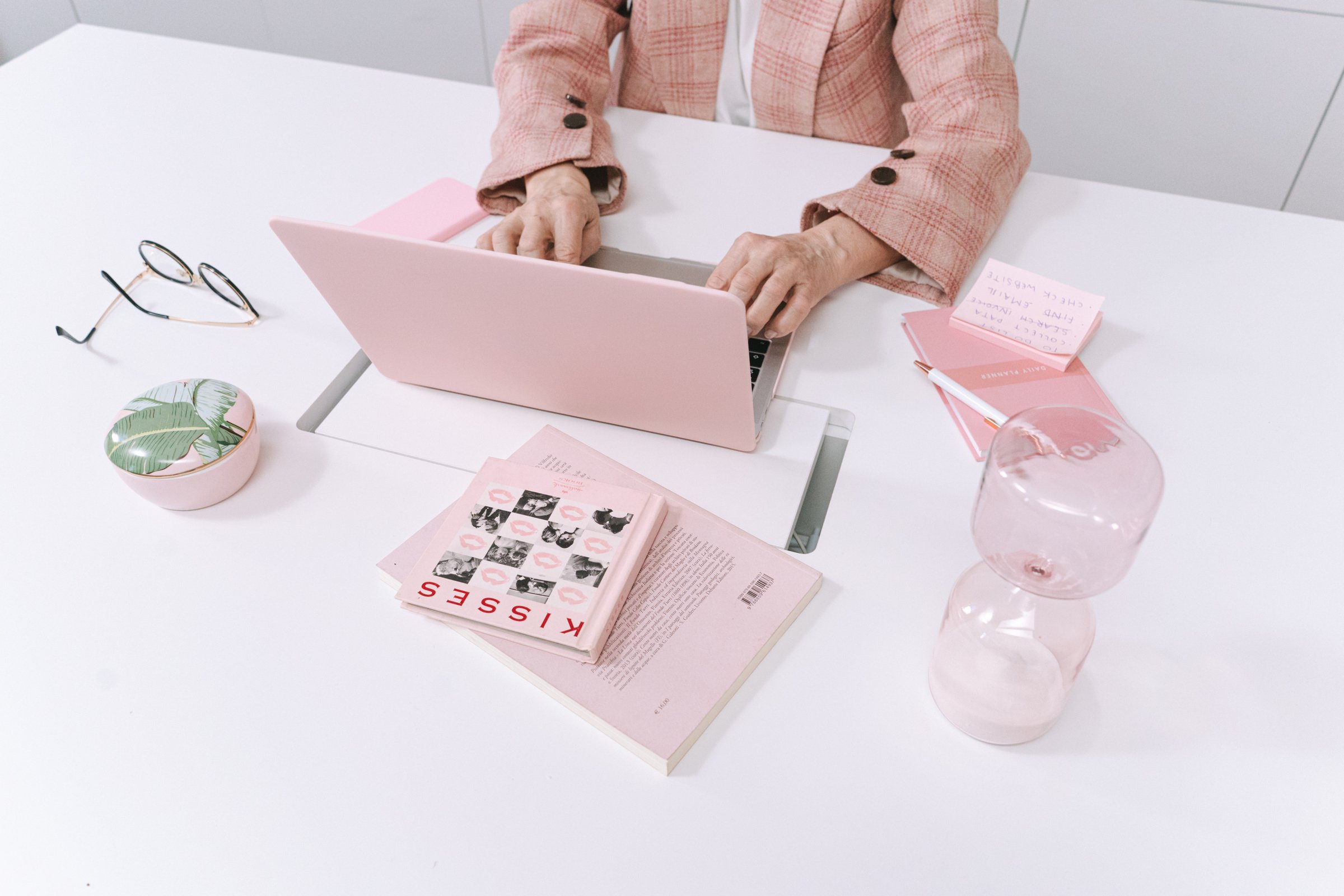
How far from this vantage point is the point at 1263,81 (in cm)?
226

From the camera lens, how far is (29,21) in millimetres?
3102

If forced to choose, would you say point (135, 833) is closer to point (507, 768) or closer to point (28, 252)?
point (507, 768)

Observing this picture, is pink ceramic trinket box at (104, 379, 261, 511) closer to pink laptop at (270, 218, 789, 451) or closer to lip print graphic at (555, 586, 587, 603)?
pink laptop at (270, 218, 789, 451)

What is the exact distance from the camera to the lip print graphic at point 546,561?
76cm

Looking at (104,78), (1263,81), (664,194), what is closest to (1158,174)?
(1263,81)

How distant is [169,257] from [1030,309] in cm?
102

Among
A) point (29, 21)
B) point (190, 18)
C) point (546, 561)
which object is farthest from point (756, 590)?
point (29, 21)

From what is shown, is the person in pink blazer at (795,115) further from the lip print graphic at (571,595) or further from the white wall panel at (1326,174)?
the white wall panel at (1326,174)

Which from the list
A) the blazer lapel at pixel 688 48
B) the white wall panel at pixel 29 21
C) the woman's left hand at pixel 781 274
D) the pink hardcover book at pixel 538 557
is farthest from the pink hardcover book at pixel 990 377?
the white wall panel at pixel 29 21

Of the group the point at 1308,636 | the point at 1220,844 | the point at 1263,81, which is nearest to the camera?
the point at 1220,844

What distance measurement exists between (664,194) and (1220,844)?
94 cm

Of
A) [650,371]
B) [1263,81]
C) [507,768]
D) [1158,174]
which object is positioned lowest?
[1158,174]

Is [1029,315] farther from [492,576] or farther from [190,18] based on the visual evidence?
[190,18]

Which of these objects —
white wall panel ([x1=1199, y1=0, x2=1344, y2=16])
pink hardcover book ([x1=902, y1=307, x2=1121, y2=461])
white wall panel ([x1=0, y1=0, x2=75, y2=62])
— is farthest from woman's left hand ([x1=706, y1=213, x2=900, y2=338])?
white wall panel ([x1=0, y1=0, x2=75, y2=62])
